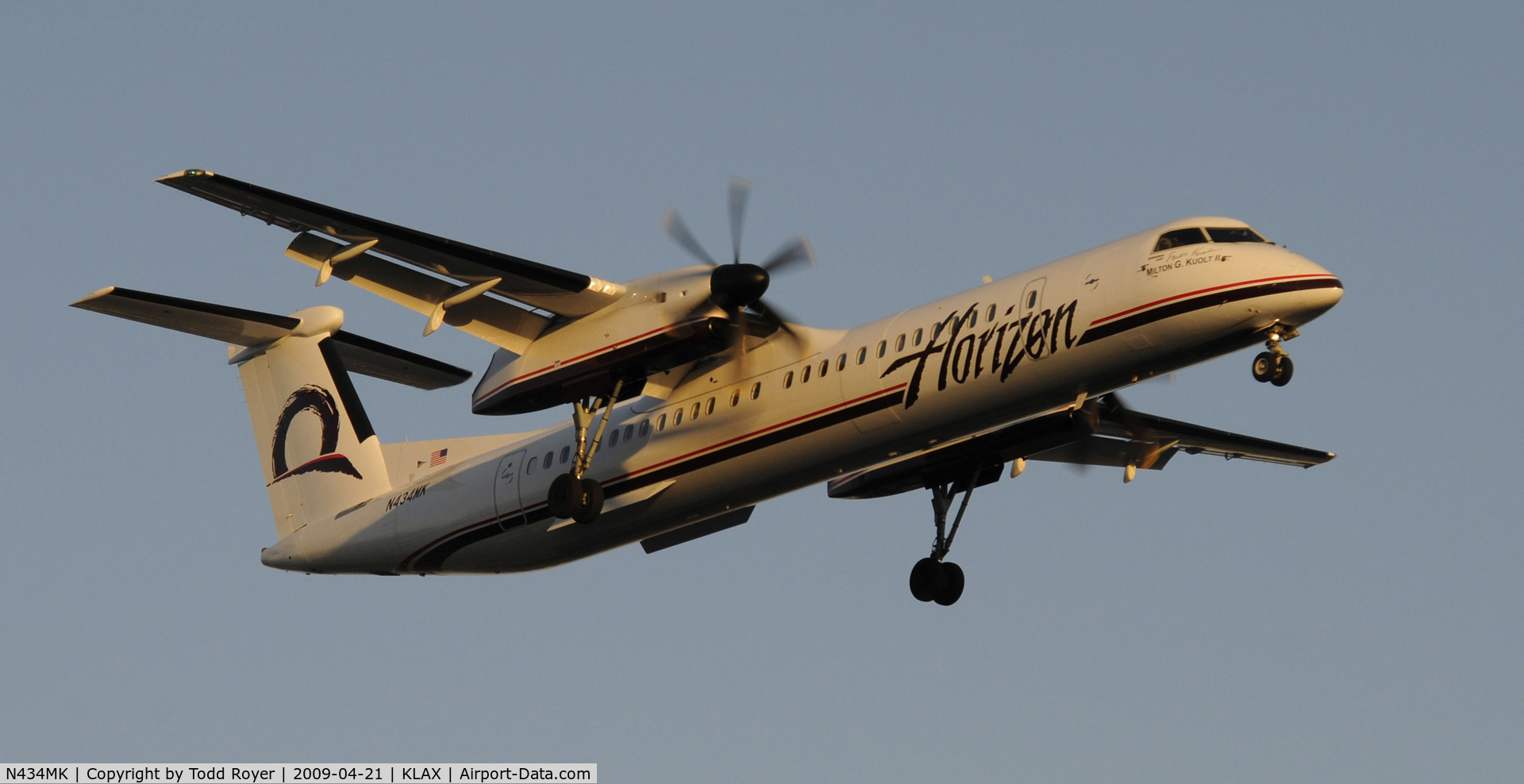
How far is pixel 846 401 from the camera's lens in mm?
16562

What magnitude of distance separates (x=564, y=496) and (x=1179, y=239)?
6.90 metres

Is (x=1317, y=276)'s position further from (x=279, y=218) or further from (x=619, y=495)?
(x=279, y=218)

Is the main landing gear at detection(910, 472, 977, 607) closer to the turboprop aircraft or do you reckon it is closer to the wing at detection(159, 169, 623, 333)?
the turboprop aircraft

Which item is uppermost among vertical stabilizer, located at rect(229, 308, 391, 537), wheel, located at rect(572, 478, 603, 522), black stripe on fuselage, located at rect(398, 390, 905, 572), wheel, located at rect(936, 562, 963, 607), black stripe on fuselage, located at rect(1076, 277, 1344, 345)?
vertical stabilizer, located at rect(229, 308, 391, 537)

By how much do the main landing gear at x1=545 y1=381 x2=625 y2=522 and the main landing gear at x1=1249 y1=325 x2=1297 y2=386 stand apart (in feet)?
21.8

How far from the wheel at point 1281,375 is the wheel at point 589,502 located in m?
7.16

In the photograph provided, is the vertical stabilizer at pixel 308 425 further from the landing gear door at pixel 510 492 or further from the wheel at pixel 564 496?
the wheel at pixel 564 496

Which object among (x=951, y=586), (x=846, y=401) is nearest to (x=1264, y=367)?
(x=846, y=401)

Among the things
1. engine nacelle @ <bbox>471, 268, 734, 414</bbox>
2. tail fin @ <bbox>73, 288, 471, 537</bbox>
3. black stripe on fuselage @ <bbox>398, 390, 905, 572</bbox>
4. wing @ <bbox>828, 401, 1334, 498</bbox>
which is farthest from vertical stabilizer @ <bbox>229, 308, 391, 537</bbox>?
wing @ <bbox>828, 401, 1334, 498</bbox>

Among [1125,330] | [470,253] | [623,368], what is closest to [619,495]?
[623,368]

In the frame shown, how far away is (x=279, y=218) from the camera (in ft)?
54.7

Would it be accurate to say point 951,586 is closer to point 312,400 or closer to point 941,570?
point 941,570

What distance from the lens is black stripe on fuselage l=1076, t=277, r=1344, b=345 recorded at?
47.1ft

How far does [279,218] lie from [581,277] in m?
3.11
